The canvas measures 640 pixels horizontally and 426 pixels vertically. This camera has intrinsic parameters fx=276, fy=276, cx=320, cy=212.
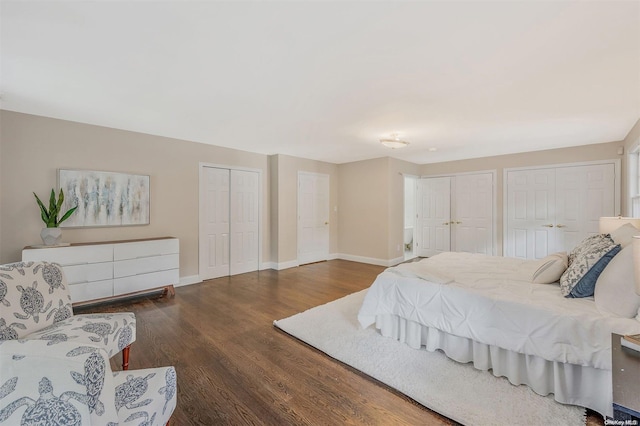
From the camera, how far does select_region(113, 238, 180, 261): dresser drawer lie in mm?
3510

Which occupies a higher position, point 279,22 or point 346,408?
point 279,22

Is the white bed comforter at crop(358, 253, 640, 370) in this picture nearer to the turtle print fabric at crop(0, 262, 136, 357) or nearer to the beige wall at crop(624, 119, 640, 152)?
the turtle print fabric at crop(0, 262, 136, 357)

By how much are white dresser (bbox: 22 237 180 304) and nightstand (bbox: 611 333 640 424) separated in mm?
4329

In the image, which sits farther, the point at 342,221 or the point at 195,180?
the point at 342,221

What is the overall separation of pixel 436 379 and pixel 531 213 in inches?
186

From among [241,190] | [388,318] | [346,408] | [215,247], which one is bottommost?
[346,408]

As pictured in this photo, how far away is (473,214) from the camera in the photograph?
5.94 metres

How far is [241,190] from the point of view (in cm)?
517

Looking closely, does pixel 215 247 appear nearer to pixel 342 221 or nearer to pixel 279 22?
pixel 342 221

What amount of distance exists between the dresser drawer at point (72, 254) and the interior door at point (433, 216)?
6.15 meters

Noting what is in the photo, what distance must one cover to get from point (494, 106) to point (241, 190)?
408 centimetres

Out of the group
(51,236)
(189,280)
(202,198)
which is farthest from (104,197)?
(189,280)

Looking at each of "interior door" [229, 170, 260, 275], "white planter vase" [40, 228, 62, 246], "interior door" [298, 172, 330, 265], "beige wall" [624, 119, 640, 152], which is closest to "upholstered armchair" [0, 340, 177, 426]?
"white planter vase" [40, 228, 62, 246]

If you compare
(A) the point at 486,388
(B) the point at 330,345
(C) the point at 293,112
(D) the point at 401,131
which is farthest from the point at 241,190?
(A) the point at 486,388
